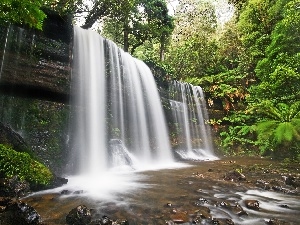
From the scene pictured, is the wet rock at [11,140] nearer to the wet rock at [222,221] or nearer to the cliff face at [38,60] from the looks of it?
the cliff face at [38,60]

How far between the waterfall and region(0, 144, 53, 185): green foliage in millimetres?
2698

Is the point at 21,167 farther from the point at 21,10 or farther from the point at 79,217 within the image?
the point at 21,10

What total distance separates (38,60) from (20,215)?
678 cm

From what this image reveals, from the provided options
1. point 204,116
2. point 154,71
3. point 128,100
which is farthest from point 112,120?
point 204,116

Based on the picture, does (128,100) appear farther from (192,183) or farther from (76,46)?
(192,183)

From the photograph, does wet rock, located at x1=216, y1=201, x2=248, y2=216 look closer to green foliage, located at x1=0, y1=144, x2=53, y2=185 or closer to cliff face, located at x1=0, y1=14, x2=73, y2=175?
green foliage, located at x1=0, y1=144, x2=53, y2=185

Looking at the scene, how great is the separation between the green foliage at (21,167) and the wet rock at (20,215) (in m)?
1.80

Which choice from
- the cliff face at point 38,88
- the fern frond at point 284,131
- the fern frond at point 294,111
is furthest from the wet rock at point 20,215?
the fern frond at point 294,111

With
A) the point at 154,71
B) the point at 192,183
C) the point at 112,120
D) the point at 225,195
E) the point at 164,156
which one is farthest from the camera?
the point at 154,71

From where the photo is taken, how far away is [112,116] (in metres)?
10.8

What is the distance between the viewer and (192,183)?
6.11 m

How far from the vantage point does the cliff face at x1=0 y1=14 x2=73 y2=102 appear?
802cm

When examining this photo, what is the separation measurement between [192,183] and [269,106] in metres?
Result: 7.26

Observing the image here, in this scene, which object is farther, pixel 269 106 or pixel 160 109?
pixel 160 109
